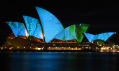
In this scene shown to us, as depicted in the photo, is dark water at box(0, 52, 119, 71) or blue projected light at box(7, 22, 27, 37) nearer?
dark water at box(0, 52, 119, 71)

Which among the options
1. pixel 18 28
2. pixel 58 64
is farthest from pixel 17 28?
pixel 58 64

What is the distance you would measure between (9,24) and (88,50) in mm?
26845

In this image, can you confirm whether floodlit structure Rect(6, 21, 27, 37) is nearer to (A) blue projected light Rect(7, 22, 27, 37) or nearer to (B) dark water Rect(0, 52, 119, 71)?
(A) blue projected light Rect(7, 22, 27, 37)

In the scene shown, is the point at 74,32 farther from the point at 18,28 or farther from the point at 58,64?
the point at 58,64

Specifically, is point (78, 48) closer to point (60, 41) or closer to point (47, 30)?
point (60, 41)

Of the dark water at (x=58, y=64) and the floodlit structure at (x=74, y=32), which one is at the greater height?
the floodlit structure at (x=74, y=32)

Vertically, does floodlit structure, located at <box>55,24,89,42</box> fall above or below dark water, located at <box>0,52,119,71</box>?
above

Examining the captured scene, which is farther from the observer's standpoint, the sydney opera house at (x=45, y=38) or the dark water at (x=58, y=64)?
the sydney opera house at (x=45, y=38)

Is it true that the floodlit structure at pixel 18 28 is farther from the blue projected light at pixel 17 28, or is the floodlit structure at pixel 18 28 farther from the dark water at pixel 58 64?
the dark water at pixel 58 64

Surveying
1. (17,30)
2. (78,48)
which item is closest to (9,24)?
(17,30)

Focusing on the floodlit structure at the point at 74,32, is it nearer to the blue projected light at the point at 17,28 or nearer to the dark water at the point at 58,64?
the blue projected light at the point at 17,28

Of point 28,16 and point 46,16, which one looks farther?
point 28,16

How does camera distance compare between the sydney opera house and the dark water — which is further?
the sydney opera house

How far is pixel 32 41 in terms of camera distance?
94.3 meters
